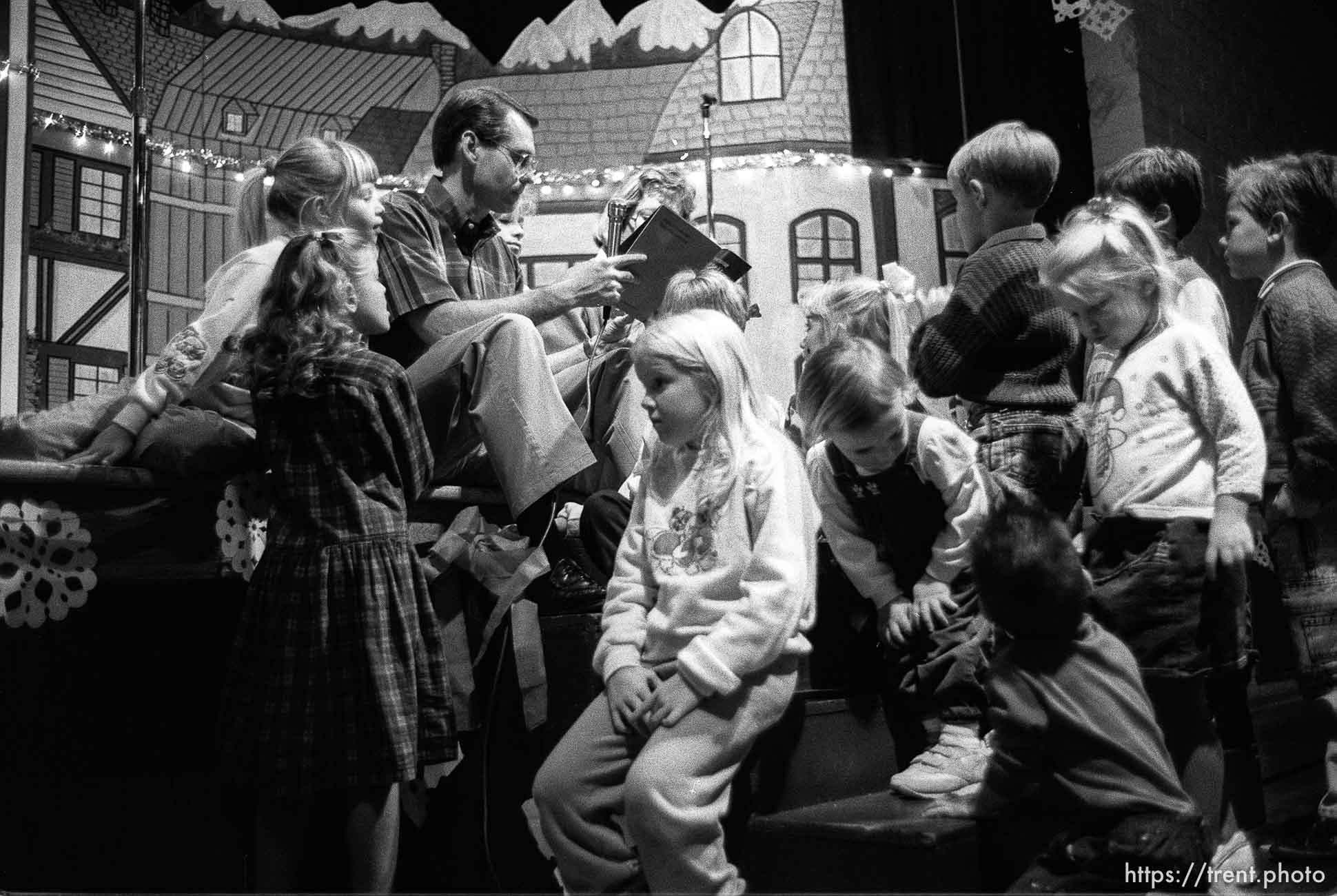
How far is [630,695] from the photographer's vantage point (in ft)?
6.39

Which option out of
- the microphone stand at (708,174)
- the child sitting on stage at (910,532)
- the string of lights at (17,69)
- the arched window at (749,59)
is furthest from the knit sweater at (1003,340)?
the string of lights at (17,69)

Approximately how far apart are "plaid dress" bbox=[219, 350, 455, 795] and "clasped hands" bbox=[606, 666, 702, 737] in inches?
15.5

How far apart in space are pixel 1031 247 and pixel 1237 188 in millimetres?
467

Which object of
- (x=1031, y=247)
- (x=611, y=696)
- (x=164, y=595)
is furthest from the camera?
(x=1031, y=247)

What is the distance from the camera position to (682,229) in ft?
9.30

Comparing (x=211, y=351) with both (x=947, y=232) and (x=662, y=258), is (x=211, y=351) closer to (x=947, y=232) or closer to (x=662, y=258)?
(x=662, y=258)

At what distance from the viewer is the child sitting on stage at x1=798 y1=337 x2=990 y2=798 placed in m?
2.16

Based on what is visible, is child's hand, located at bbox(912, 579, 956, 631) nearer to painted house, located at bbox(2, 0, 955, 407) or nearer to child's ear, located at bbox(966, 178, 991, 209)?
child's ear, located at bbox(966, 178, 991, 209)

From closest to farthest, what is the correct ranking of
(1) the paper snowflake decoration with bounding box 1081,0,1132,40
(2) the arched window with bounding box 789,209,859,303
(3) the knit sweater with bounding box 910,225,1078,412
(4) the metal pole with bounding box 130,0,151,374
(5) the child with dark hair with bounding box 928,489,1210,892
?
(5) the child with dark hair with bounding box 928,489,1210,892
(3) the knit sweater with bounding box 910,225,1078,412
(4) the metal pole with bounding box 130,0,151,374
(1) the paper snowflake decoration with bounding box 1081,0,1132,40
(2) the arched window with bounding box 789,209,859,303

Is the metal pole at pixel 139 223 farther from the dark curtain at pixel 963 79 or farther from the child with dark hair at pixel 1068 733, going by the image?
the dark curtain at pixel 963 79

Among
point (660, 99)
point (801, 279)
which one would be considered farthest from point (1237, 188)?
point (660, 99)

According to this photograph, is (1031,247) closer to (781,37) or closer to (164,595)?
(164,595)

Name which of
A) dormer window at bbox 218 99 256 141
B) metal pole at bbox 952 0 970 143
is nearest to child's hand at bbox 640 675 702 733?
metal pole at bbox 952 0 970 143

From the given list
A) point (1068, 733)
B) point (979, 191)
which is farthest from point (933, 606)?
point (979, 191)
